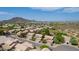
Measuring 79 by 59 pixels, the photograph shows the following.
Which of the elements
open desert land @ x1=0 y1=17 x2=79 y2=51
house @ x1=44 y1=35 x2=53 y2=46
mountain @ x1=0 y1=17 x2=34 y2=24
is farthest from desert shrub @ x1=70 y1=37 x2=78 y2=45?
mountain @ x1=0 y1=17 x2=34 y2=24

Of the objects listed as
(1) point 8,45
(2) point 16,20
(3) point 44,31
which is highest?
(2) point 16,20

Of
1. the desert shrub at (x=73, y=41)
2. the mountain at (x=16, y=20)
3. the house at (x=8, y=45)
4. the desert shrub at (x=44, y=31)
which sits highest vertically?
the mountain at (x=16, y=20)

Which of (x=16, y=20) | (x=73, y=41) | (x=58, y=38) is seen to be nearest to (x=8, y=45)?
(x=16, y=20)

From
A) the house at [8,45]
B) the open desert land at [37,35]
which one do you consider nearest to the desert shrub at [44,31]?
the open desert land at [37,35]

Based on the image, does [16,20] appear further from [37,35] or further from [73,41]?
[73,41]

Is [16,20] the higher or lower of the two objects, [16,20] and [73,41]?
the higher

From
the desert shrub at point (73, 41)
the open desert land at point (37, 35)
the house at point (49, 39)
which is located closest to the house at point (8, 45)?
the open desert land at point (37, 35)

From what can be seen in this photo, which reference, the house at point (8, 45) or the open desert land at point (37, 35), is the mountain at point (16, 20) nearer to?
the open desert land at point (37, 35)

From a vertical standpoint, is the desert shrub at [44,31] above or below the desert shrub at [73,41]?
→ above
